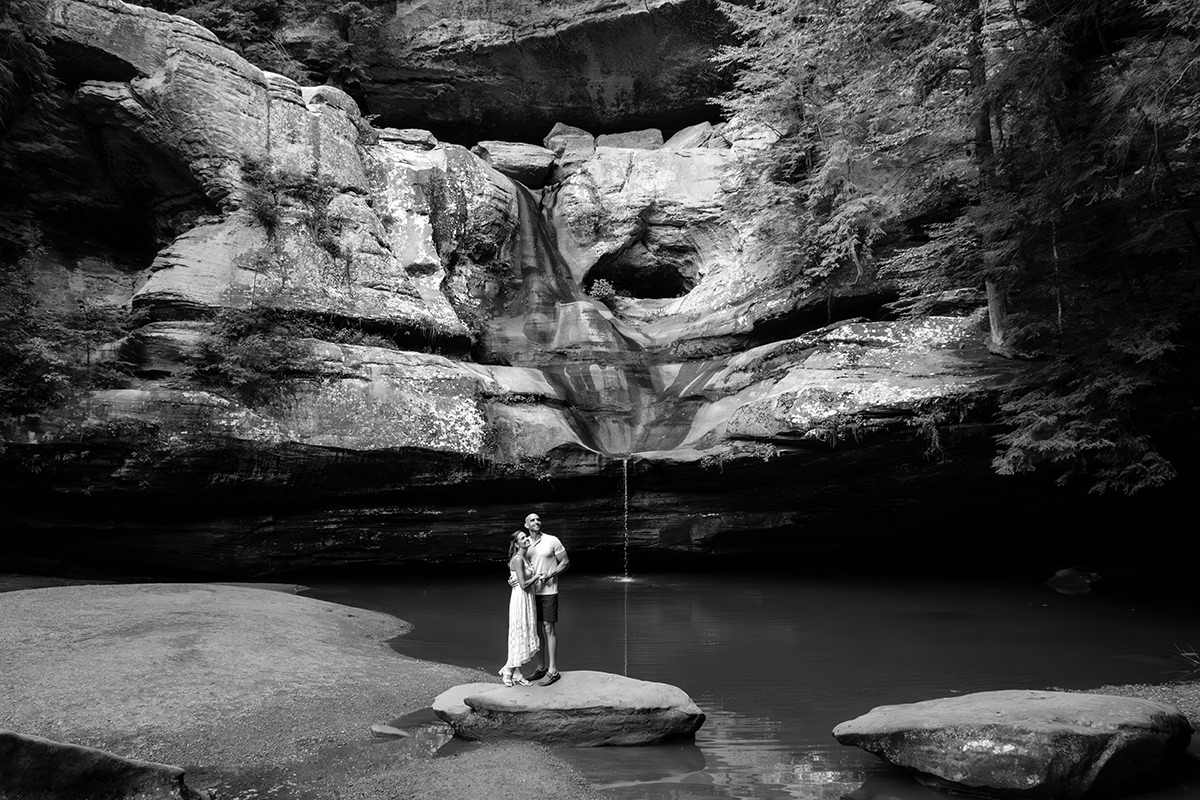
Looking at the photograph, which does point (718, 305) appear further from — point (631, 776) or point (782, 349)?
point (631, 776)

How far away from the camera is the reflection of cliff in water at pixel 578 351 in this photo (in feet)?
57.0

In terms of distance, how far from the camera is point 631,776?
18.4 feet

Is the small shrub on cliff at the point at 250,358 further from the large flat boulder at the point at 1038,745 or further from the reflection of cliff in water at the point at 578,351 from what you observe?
the large flat boulder at the point at 1038,745

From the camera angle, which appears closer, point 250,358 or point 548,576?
point 548,576

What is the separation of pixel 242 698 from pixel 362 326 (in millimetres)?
10354

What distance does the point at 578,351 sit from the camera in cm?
1867

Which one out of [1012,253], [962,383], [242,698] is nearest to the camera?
[242,698]

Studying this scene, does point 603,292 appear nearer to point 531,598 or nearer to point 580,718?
point 531,598

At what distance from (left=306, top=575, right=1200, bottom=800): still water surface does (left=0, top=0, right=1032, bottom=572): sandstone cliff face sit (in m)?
1.93

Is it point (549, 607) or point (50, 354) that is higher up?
point (50, 354)

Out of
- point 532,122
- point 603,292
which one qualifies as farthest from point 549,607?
point 532,122

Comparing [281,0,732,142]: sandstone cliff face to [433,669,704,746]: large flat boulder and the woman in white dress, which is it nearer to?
the woman in white dress

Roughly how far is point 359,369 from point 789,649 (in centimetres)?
960

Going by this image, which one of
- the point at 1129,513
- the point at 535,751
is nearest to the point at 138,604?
the point at 535,751
